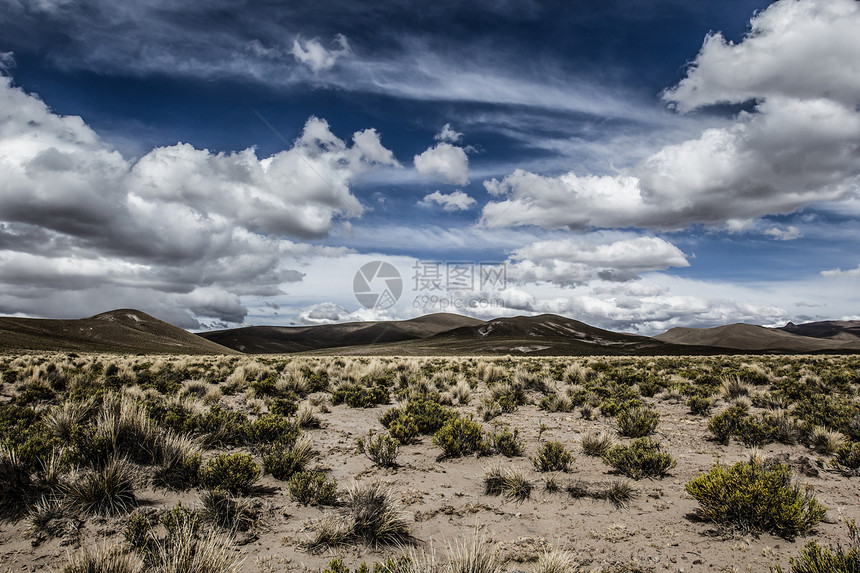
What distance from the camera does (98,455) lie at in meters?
6.34

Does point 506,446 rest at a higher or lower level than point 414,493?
higher

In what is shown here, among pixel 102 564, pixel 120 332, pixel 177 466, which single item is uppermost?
pixel 102 564

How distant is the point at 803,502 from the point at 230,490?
26.1 feet

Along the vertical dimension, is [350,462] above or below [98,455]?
below

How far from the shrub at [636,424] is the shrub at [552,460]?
11.1 feet

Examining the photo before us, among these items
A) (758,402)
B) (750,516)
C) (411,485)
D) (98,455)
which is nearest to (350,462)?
(411,485)

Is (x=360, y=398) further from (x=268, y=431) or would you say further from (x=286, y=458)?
(x=286, y=458)

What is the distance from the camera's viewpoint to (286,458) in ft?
23.5

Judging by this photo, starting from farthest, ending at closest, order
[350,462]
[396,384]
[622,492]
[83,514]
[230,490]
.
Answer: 1. [396,384]
2. [350,462]
3. [622,492]
4. [230,490]
5. [83,514]

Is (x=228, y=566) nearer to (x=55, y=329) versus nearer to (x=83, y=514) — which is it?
(x=83, y=514)

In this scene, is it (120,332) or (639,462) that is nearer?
(639,462)

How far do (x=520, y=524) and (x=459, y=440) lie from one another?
3.13 metres

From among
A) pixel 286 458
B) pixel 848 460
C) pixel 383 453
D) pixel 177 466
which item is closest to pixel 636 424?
pixel 848 460

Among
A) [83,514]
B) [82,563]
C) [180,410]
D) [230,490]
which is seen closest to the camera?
[82,563]
